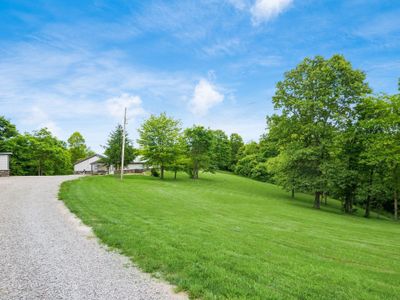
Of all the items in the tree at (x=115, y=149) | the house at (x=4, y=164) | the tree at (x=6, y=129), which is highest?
the tree at (x=6, y=129)

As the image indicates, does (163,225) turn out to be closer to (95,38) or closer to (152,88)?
(95,38)

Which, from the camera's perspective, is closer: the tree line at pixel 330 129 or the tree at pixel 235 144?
the tree line at pixel 330 129

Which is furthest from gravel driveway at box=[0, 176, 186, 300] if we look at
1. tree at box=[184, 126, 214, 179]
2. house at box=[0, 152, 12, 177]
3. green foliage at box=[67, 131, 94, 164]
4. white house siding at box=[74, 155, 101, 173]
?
green foliage at box=[67, 131, 94, 164]

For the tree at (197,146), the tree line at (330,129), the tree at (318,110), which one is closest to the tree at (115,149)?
the tree at (197,146)

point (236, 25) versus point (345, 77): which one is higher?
point (236, 25)

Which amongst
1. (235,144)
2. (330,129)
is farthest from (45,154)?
(235,144)

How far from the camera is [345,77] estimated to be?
20984 millimetres

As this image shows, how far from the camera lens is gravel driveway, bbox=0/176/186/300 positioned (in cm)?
369

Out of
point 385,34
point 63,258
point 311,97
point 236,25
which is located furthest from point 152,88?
point 63,258

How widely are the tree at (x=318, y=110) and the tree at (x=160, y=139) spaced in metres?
15.2

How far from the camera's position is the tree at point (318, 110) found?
20.9 meters

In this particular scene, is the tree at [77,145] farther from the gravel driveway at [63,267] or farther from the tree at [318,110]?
the gravel driveway at [63,267]

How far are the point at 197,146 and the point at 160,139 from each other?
8.34 metres

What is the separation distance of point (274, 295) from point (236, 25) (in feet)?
71.0
